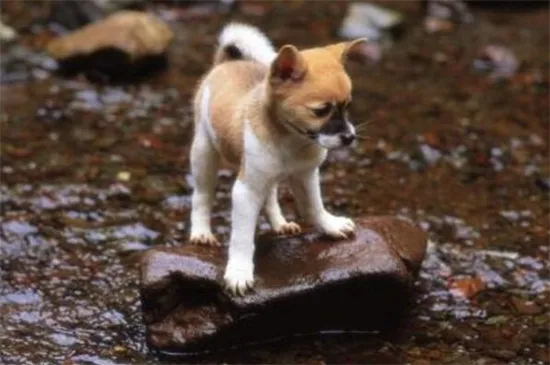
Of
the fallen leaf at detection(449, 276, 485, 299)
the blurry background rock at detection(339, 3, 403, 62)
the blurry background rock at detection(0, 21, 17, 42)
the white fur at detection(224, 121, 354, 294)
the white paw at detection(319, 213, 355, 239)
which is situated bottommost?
the blurry background rock at detection(0, 21, 17, 42)

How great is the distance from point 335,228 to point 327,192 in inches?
81.2

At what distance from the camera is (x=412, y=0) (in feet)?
43.8

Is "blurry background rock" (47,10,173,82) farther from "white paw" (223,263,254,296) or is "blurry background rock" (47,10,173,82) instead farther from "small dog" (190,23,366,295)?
"white paw" (223,263,254,296)

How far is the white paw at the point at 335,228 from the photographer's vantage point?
19.7ft

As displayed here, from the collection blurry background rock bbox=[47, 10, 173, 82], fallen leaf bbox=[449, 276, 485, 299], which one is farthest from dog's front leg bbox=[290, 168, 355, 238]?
blurry background rock bbox=[47, 10, 173, 82]

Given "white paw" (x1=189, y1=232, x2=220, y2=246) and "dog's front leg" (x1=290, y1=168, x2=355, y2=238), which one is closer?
"dog's front leg" (x1=290, y1=168, x2=355, y2=238)

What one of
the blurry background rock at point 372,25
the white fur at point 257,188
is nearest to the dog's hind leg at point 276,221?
the white fur at point 257,188

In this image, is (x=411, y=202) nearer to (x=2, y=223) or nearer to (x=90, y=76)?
(x=2, y=223)

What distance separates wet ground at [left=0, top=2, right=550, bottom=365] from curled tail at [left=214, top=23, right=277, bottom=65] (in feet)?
4.74

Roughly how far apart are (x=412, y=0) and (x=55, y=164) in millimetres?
6357

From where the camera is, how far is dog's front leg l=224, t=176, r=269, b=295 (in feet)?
17.9


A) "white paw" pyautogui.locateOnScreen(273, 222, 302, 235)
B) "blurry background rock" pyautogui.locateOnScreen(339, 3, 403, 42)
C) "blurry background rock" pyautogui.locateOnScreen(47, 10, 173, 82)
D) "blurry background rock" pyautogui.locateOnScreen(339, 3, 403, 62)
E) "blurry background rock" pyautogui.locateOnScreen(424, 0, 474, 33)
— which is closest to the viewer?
"white paw" pyautogui.locateOnScreen(273, 222, 302, 235)

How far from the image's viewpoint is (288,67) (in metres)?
5.09

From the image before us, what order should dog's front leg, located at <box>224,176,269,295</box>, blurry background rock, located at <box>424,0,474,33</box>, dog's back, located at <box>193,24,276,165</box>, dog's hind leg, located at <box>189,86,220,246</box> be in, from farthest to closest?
blurry background rock, located at <box>424,0,474,33</box>
dog's hind leg, located at <box>189,86,220,246</box>
dog's back, located at <box>193,24,276,165</box>
dog's front leg, located at <box>224,176,269,295</box>
